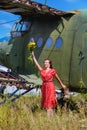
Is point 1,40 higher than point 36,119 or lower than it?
higher

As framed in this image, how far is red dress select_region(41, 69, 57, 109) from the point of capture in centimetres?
1138

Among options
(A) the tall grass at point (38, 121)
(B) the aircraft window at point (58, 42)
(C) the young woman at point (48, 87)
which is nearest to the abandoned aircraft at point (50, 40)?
(B) the aircraft window at point (58, 42)

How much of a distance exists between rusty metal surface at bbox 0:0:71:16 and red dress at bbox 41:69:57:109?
8.78 ft

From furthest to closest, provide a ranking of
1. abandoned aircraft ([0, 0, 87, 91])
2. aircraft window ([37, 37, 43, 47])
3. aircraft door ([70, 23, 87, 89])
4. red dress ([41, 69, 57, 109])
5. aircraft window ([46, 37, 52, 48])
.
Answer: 1. aircraft window ([37, 37, 43, 47])
2. aircraft window ([46, 37, 52, 48])
3. abandoned aircraft ([0, 0, 87, 91])
4. aircraft door ([70, 23, 87, 89])
5. red dress ([41, 69, 57, 109])

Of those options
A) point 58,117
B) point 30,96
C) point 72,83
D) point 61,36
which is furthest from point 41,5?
point 58,117

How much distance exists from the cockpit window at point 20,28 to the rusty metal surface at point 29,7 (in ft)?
2.56

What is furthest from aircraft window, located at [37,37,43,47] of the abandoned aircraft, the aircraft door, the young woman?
the young woman

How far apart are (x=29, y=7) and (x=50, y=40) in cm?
131

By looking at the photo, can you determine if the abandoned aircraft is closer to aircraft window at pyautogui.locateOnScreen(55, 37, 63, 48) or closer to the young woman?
aircraft window at pyautogui.locateOnScreen(55, 37, 63, 48)

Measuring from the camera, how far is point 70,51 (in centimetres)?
1253

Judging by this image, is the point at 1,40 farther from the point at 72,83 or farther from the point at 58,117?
the point at 58,117

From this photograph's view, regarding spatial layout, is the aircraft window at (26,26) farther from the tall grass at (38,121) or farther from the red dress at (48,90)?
the tall grass at (38,121)

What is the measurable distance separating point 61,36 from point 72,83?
1.63m

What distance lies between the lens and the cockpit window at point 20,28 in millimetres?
14711
